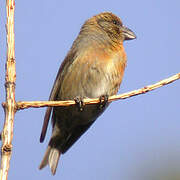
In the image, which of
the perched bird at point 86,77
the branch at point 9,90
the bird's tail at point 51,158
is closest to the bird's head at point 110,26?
the perched bird at point 86,77

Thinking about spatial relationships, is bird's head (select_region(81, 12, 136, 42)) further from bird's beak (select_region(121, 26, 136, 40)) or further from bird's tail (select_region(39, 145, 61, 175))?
bird's tail (select_region(39, 145, 61, 175))

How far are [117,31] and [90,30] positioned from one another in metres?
0.38

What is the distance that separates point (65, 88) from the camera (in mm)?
4574

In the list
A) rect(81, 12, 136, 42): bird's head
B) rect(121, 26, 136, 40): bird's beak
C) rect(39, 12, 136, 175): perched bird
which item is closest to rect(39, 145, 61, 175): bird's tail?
rect(39, 12, 136, 175): perched bird

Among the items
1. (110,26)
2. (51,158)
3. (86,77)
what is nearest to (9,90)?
(86,77)

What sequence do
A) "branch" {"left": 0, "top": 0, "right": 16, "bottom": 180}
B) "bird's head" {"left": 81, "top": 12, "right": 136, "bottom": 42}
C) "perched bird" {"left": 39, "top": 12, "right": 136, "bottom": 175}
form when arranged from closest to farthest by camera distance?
"branch" {"left": 0, "top": 0, "right": 16, "bottom": 180}
"perched bird" {"left": 39, "top": 12, "right": 136, "bottom": 175}
"bird's head" {"left": 81, "top": 12, "right": 136, "bottom": 42}

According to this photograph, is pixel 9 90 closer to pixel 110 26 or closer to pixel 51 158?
pixel 51 158

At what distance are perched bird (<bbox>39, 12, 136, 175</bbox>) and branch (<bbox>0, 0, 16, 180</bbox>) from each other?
1843 mm

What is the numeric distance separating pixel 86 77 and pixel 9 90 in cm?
231

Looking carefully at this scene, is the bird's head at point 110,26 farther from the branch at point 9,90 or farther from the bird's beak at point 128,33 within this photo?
the branch at point 9,90

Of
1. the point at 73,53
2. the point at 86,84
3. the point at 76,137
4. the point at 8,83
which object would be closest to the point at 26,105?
the point at 8,83

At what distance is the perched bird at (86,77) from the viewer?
4.33 metres

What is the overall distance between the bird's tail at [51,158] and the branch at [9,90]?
106 inches

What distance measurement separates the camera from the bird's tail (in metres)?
4.62
